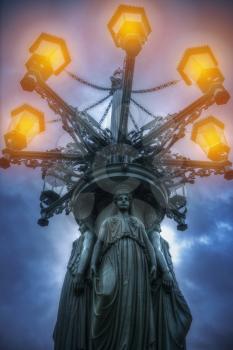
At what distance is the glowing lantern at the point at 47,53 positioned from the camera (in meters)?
7.21

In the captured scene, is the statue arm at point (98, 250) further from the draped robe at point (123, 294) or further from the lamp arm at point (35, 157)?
the lamp arm at point (35, 157)

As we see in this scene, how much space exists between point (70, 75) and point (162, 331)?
5.28 m

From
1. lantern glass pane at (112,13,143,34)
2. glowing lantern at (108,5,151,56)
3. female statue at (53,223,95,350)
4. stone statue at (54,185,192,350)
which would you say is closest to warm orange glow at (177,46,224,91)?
glowing lantern at (108,5,151,56)

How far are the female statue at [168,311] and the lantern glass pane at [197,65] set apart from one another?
2.92 m

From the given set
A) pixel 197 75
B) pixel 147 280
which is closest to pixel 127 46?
pixel 197 75

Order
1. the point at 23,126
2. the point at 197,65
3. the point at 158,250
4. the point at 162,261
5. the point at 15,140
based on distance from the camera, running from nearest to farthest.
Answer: the point at 162,261 < the point at 158,250 < the point at 15,140 < the point at 23,126 < the point at 197,65

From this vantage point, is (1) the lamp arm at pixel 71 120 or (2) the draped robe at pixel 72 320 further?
(1) the lamp arm at pixel 71 120

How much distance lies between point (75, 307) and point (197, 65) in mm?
4146

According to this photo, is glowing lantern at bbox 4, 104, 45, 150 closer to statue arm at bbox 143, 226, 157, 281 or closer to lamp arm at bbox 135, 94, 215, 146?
lamp arm at bbox 135, 94, 215, 146

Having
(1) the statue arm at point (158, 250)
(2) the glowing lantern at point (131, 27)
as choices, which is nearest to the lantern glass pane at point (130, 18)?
(2) the glowing lantern at point (131, 27)

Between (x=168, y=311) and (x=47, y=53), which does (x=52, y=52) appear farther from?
(x=168, y=311)

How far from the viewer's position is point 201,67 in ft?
24.0

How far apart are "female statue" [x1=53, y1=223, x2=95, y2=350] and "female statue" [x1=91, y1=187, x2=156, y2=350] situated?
0.79 feet

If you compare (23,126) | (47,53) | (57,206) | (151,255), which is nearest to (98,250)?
(151,255)
